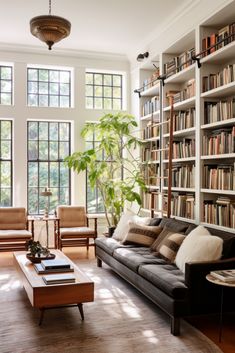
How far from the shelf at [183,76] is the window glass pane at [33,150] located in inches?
109

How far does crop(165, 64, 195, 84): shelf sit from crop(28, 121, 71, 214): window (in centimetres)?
242

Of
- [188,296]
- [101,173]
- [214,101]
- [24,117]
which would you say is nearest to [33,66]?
[24,117]

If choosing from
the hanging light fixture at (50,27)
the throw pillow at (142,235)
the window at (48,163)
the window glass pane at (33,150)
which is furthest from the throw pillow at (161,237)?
the window glass pane at (33,150)

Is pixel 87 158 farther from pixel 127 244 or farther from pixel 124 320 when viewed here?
pixel 124 320

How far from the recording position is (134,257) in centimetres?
454

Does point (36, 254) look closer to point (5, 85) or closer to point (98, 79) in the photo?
point (5, 85)

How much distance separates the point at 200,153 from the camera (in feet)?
17.6

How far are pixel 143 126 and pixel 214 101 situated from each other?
2.36m

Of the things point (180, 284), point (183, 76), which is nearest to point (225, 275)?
point (180, 284)

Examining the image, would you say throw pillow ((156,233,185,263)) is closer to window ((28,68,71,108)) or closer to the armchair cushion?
the armchair cushion

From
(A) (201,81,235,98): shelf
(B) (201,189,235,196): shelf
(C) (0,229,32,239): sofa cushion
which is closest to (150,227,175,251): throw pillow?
(B) (201,189,235,196): shelf

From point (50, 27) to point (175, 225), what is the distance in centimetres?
268

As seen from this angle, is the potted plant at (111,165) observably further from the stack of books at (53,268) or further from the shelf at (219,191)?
the stack of books at (53,268)

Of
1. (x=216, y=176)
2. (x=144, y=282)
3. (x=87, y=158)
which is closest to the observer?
(x=144, y=282)
